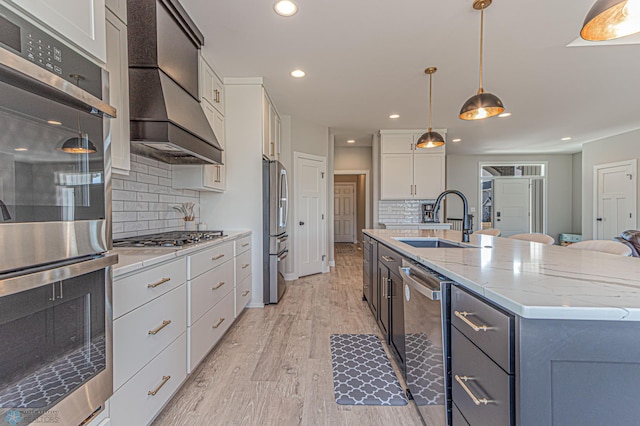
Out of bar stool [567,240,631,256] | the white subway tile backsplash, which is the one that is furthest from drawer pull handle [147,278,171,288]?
bar stool [567,240,631,256]

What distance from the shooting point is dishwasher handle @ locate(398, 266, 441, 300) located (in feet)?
3.78

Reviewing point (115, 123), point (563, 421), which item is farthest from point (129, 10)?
point (563, 421)

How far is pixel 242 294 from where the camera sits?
2.86 m

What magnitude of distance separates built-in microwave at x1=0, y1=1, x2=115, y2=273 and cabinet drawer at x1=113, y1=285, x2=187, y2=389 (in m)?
0.42

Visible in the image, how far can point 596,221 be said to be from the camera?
6.25 meters

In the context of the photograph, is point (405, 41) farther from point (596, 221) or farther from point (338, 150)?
point (596, 221)

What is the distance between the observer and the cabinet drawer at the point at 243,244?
9.06ft

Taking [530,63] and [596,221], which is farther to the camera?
[596,221]

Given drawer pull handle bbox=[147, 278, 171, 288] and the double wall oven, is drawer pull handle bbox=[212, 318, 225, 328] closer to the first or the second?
drawer pull handle bbox=[147, 278, 171, 288]

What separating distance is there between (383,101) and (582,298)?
369cm

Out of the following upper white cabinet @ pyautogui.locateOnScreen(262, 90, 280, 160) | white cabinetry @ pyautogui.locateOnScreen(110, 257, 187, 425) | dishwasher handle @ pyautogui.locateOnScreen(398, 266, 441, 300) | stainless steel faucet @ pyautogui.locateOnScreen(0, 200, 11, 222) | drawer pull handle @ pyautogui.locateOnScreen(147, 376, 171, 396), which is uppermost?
upper white cabinet @ pyautogui.locateOnScreen(262, 90, 280, 160)

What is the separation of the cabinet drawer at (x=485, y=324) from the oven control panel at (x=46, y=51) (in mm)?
1429

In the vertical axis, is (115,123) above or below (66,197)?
above

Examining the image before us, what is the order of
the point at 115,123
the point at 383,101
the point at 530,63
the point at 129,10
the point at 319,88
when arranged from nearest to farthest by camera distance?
the point at 115,123, the point at 129,10, the point at 530,63, the point at 319,88, the point at 383,101
